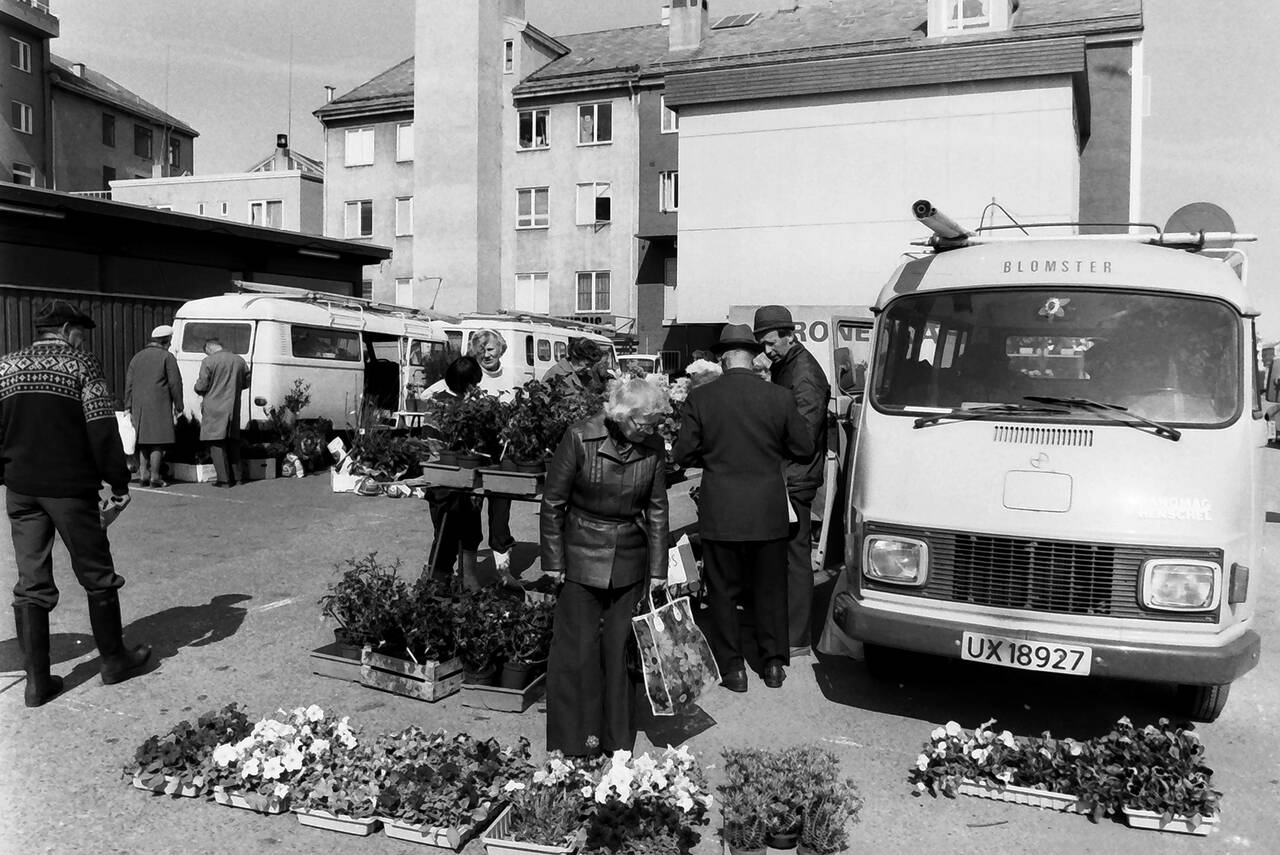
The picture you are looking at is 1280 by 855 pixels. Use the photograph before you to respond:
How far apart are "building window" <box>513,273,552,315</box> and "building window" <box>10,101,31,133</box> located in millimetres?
21026

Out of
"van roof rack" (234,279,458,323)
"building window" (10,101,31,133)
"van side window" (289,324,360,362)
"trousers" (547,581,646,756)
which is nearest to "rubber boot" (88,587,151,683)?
"trousers" (547,581,646,756)

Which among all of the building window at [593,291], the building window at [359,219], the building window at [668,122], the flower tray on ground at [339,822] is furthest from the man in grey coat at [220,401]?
the building window at [359,219]

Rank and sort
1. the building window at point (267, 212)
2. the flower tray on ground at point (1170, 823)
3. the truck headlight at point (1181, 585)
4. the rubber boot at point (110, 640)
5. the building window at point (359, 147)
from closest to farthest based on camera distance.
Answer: the flower tray on ground at point (1170, 823)
the truck headlight at point (1181, 585)
the rubber boot at point (110, 640)
the building window at point (359, 147)
the building window at point (267, 212)

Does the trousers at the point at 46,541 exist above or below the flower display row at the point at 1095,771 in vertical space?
above

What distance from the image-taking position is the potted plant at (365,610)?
19.7 ft

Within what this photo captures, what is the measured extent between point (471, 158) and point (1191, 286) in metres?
35.6

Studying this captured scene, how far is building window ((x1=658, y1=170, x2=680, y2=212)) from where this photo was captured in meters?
37.2

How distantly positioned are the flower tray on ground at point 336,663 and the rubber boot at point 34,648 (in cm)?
142

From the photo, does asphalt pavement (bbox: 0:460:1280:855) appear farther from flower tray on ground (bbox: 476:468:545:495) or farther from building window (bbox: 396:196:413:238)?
building window (bbox: 396:196:413:238)

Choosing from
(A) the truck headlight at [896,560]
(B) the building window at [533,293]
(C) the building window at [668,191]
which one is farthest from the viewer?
(B) the building window at [533,293]

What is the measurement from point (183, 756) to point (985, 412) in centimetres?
423

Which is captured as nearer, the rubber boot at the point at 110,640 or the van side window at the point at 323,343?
the rubber boot at the point at 110,640

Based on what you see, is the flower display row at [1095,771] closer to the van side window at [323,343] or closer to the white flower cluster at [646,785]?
the white flower cluster at [646,785]

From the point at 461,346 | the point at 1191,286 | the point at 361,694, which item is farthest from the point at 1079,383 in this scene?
the point at 461,346
